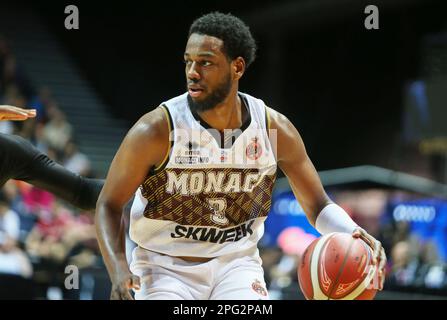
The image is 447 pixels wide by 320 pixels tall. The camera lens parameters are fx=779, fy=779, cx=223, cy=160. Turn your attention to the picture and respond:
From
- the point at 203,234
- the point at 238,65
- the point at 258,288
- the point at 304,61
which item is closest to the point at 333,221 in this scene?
the point at 258,288

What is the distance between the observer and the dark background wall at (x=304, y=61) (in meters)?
13.9

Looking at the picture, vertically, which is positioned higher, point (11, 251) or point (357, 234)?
point (357, 234)

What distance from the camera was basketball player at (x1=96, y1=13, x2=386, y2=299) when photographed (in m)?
3.60

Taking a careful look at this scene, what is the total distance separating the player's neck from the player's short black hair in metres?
0.20

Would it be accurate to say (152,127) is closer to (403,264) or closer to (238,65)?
(238,65)

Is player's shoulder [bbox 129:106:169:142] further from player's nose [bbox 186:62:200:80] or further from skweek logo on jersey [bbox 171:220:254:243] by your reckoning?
skweek logo on jersey [bbox 171:220:254:243]

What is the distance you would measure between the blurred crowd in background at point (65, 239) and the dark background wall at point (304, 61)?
8.00ft

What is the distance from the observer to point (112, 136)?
13000mm

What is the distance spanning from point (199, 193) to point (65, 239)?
5201 millimetres

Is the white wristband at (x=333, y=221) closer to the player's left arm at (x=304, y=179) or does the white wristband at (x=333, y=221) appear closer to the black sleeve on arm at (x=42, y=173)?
the player's left arm at (x=304, y=179)

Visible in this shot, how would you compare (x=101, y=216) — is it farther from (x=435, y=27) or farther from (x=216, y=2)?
(x=435, y=27)

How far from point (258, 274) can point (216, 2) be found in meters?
10.00

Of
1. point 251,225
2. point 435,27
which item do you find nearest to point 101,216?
point 251,225

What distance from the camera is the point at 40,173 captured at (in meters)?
4.55
